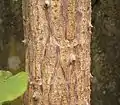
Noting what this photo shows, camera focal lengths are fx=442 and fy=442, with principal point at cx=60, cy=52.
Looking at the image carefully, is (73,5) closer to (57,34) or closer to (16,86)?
(57,34)

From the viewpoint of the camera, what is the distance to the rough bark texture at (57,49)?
1.64 meters

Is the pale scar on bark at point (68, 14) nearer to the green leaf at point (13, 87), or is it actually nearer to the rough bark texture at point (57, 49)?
the rough bark texture at point (57, 49)

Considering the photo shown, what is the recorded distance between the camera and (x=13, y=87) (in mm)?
1354

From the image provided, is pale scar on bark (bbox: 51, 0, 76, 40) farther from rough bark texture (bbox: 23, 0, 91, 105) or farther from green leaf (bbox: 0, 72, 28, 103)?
green leaf (bbox: 0, 72, 28, 103)

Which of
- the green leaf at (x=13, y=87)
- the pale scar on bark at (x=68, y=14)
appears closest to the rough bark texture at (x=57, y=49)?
the pale scar on bark at (x=68, y=14)

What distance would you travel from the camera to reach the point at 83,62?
5.57 ft

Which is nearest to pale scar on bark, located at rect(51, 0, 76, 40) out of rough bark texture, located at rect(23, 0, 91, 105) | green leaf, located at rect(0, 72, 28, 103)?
rough bark texture, located at rect(23, 0, 91, 105)

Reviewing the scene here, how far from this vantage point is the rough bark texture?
1.64m

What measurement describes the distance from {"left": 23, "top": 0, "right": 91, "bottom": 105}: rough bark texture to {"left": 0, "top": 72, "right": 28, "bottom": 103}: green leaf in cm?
28

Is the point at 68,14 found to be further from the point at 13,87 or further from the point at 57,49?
the point at 13,87

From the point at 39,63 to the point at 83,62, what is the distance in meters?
0.17

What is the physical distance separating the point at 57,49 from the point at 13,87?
1.15 feet

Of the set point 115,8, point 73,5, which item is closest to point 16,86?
point 73,5

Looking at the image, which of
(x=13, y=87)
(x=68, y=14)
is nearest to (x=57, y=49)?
(x=68, y=14)
